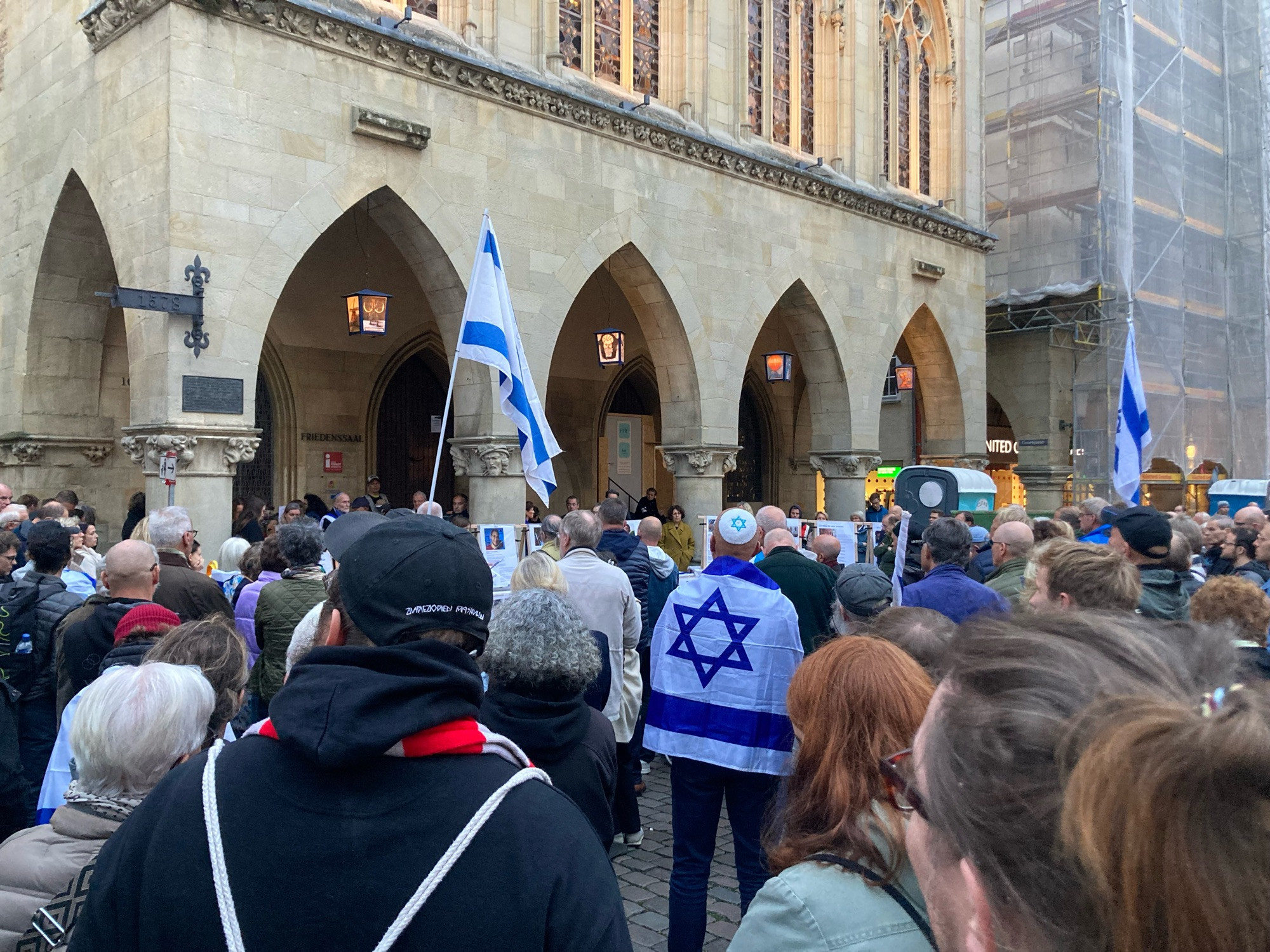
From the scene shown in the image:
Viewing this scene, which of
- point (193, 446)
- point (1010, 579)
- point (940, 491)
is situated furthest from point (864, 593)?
point (940, 491)

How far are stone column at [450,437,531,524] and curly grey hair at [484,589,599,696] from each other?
8417 millimetres

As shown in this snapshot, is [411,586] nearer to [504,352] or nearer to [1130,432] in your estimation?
[504,352]

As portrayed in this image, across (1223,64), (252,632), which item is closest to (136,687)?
(252,632)

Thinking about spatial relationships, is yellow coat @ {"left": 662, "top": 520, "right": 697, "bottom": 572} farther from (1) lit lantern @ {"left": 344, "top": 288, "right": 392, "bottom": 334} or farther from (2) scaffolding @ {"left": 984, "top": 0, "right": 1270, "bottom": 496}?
(2) scaffolding @ {"left": 984, "top": 0, "right": 1270, "bottom": 496}

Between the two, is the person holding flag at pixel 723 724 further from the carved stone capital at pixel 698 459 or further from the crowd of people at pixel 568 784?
the carved stone capital at pixel 698 459

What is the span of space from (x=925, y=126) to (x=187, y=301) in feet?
47.3

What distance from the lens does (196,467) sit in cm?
920

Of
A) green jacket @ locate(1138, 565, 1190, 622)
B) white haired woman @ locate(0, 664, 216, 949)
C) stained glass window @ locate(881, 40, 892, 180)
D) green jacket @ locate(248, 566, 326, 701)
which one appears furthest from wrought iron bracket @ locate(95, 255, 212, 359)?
stained glass window @ locate(881, 40, 892, 180)

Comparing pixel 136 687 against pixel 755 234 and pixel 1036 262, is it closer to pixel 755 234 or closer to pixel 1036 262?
pixel 755 234

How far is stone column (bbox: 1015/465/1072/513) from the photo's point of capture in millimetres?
20672

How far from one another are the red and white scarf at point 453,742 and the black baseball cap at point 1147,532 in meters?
4.08

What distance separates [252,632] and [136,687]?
279 centimetres

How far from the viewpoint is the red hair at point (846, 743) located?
176 cm

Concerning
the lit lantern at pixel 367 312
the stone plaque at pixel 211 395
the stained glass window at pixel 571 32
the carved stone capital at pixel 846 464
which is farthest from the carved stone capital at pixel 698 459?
the stone plaque at pixel 211 395
